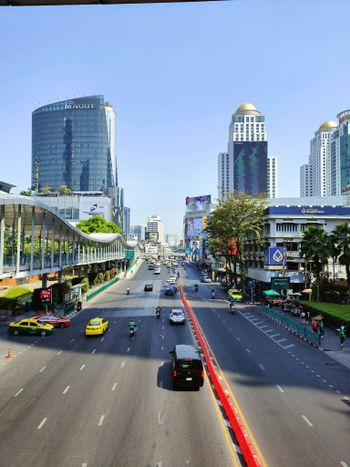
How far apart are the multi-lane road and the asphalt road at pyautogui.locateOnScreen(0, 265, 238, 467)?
5 centimetres

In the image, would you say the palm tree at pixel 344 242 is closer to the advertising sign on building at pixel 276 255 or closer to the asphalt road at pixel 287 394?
the advertising sign on building at pixel 276 255

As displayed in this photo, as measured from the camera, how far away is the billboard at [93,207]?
15988cm

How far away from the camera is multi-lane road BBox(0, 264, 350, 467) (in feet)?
43.3

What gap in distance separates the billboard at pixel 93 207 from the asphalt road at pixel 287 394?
421 ft

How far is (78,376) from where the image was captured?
2234 centimetres

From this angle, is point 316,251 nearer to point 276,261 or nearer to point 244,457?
point 276,261

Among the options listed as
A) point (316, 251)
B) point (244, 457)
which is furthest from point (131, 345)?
point (316, 251)

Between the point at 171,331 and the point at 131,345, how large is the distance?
6.35 metres

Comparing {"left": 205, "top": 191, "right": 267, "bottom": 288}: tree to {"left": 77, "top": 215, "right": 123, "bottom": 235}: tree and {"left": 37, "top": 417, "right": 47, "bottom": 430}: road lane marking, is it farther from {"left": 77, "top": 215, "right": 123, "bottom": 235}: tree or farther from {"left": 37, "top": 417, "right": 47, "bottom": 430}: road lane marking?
{"left": 77, "top": 215, "right": 123, "bottom": 235}: tree

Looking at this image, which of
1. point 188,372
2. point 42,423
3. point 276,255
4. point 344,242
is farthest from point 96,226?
point 42,423

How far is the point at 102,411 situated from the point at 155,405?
232 centimetres

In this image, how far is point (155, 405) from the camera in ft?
58.1

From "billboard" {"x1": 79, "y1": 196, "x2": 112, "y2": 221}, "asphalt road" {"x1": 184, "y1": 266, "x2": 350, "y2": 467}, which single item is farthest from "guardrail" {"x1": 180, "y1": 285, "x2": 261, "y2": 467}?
"billboard" {"x1": 79, "y1": 196, "x2": 112, "y2": 221}

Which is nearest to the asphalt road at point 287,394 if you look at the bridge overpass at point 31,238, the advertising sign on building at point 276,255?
the bridge overpass at point 31,238
